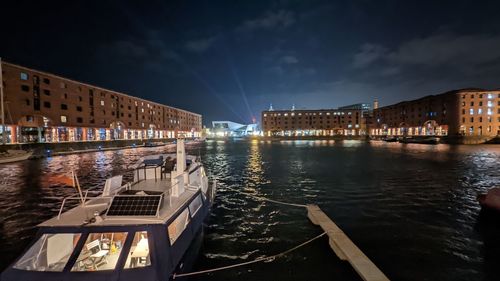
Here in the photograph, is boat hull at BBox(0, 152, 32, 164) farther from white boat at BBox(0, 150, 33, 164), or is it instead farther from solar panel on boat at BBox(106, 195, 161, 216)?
solar panel on boat at BBox(106, 195, 161, 216)

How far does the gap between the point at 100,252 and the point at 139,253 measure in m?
1.17

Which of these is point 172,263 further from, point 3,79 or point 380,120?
point 380,120

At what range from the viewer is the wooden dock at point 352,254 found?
8144mm

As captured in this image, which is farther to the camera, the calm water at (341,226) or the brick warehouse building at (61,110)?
the brick warehouse building at (61,110)

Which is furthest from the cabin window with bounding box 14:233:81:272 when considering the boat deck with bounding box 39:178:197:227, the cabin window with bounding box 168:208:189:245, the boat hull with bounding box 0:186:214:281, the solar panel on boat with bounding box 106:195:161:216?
the cabin window with bounding box 168:208:189:245

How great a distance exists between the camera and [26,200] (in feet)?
62.7

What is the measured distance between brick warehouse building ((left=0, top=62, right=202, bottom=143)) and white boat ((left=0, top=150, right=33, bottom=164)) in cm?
1053

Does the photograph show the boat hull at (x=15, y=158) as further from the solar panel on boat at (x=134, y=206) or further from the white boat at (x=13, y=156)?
the solar panel on boat at (x=134, y=206)

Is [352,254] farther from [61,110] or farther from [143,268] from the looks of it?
[61,110]

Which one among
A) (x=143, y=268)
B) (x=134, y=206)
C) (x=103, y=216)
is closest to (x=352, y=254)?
(x=143, y=268)

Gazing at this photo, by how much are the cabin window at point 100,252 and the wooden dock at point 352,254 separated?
8157 millimetres

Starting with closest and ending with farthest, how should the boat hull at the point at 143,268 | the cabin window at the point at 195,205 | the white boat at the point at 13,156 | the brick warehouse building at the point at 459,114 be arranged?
1. the boat hull at the point at 143,268
2. the cabin window at the point at 195,205
3. the white boat at the point at 13,156
4. the brick warehouse building at the point at 459,114

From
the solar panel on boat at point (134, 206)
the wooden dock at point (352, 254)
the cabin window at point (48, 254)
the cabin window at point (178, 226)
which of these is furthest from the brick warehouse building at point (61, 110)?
the cabin window at point (48, 254)

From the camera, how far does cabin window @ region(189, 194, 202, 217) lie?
1133 cm
